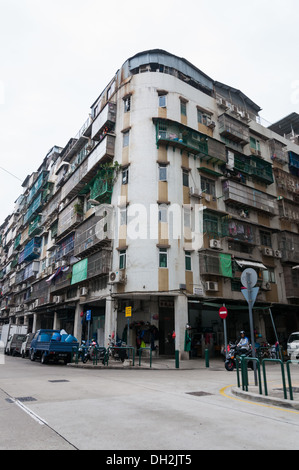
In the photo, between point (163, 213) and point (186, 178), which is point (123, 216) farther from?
point (186, 178)

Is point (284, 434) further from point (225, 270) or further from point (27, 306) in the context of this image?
point (27, 306)

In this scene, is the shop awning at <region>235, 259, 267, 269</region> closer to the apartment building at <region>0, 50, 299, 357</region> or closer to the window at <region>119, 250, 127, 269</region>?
the apartment building at <region>0, 50, 299, 357</region>

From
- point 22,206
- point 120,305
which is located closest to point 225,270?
point 120,305

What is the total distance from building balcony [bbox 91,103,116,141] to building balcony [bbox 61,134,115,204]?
1415 mm

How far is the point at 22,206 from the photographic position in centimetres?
5944

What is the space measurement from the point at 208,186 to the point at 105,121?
33.7ft

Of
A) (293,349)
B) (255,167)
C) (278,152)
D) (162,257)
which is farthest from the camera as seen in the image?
(278,152)

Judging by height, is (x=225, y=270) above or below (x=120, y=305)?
above

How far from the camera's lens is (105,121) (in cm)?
2867

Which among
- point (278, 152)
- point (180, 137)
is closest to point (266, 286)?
point (180, 137)

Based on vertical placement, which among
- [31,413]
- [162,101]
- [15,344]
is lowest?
[31,413]

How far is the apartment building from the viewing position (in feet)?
77.6

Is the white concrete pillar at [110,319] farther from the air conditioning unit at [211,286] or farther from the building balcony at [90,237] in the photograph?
the air conditioning unit at [211,286]
